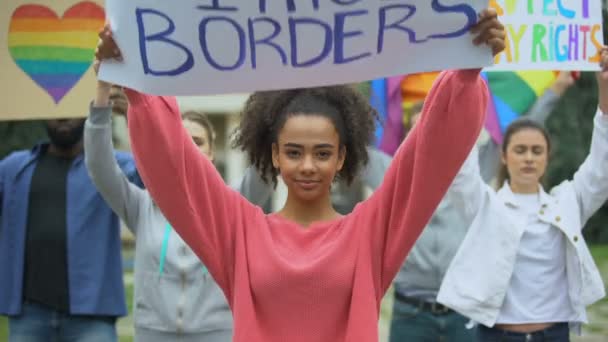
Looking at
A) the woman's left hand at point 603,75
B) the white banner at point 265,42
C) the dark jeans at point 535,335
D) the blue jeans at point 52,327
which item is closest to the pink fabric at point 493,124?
the dark jeans at point 535,335

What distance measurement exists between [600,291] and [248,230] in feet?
7.76

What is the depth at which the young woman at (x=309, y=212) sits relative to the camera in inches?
121

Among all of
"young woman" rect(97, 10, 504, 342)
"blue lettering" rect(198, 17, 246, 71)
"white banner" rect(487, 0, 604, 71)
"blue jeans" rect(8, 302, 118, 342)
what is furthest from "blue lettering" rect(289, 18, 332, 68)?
"blue jeans" rect(8, 302, 118, 342)

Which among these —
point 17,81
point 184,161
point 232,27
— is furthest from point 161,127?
point 17,81

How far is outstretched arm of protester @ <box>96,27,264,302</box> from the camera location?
10.1ft

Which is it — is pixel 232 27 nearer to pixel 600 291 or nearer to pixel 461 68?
pixel 461 68

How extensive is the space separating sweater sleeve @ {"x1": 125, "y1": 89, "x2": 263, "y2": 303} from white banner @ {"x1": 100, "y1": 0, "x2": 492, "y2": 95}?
0.29 feet

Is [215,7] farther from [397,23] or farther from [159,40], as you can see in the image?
[397,23]

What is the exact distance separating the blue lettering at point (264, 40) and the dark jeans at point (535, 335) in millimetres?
2403

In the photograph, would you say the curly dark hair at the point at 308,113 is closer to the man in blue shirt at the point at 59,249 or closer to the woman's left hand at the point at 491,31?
the woman's left hand at the point at 491,31

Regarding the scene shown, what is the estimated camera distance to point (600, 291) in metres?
5.12

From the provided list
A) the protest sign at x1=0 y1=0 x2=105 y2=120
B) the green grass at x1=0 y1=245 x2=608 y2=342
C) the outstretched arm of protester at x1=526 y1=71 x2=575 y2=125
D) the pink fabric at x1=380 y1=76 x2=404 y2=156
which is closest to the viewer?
the protest sign at x1=0 y1=0 x2=105 y2=120

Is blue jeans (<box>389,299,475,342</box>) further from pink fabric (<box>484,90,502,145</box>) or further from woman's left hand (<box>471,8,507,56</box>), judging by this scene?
woman's left hand (<box>471,8,507,56</box>)

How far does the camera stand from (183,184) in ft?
10.4
